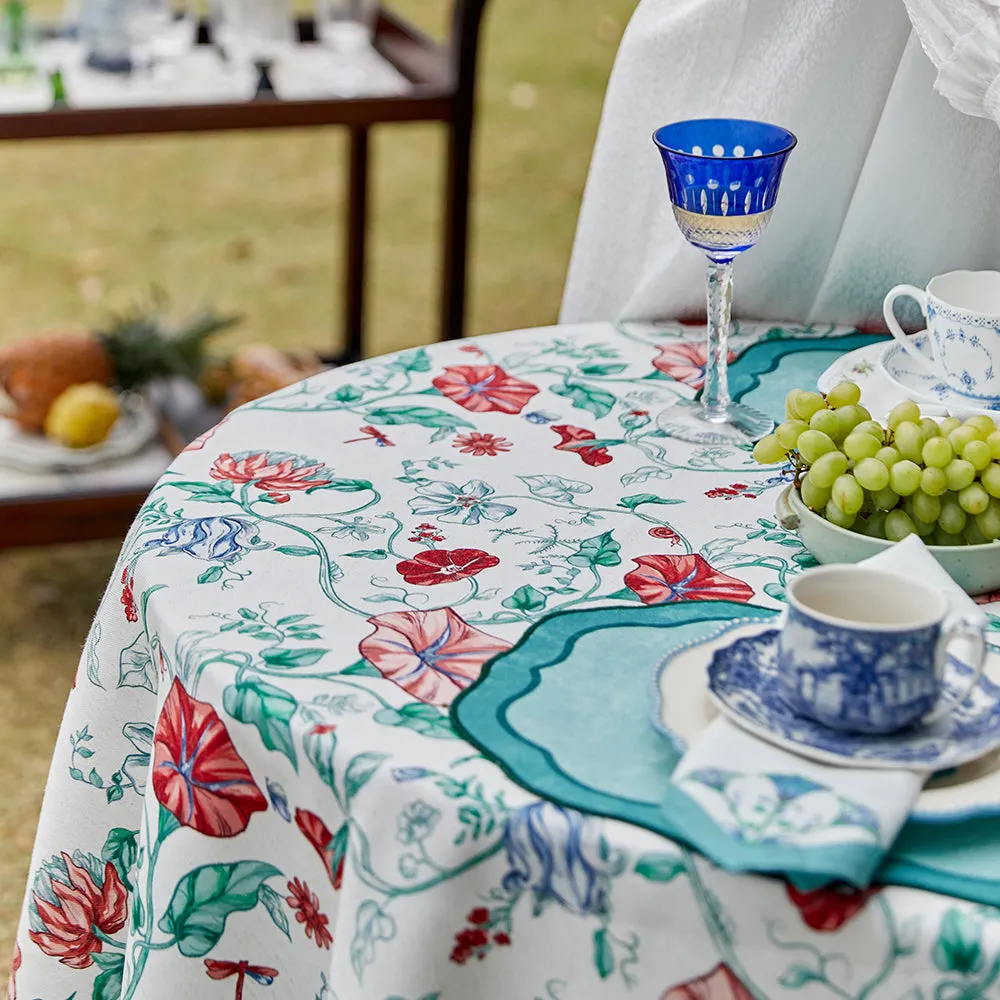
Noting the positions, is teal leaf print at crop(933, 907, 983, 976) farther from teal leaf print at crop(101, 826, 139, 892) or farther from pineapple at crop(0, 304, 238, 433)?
pineapple at crop(0, 304, 238, 433)

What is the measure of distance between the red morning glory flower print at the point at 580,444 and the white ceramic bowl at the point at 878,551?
208mm

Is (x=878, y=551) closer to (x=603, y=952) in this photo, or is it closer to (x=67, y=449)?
(x=603, y=952)

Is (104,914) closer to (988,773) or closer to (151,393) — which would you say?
(988,773)

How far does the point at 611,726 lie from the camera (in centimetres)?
89

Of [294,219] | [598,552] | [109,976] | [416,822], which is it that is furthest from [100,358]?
[294,219]

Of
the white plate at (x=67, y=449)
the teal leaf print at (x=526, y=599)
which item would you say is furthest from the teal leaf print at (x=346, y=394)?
the white plate at (x=67, y=449)

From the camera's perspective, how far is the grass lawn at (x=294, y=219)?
165 inches

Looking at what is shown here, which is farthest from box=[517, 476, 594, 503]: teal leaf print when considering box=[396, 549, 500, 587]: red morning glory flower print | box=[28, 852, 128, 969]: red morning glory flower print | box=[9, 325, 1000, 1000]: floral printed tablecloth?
box=[28, 852, 128, 969]: red morning glory flower print

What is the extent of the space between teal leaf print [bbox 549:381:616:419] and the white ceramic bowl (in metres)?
0.30

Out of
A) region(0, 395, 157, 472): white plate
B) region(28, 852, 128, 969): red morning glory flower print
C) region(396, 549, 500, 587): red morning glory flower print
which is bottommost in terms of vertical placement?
region(0, 395, 157, 472): white plate

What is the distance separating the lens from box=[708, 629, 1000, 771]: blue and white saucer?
0.82 meters

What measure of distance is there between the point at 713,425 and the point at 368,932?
23.4 inches

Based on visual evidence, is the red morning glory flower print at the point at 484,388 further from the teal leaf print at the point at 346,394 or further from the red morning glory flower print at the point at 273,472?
the red morning glory flower print at the point at 273,472

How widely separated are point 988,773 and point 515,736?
257mm
